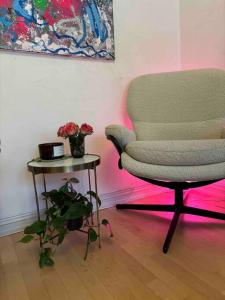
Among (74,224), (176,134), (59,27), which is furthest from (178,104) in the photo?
(74,224)

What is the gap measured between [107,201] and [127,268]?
0.73m

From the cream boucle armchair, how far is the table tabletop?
0.70 feet

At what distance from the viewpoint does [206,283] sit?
905 mm

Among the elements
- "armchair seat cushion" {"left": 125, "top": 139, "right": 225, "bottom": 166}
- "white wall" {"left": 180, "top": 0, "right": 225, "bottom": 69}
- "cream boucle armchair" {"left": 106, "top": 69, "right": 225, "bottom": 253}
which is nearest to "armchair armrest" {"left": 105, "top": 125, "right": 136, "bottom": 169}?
"cream boucle armchair" {"left": 106, "top": 69, "right": 225, "bottom": 253}

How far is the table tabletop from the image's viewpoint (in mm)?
1100

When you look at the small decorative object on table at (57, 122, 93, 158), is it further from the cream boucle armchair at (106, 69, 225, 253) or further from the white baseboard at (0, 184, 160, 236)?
the white baseboard at (0, 184, 160, 236)

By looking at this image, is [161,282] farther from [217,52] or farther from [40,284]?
[217,52]

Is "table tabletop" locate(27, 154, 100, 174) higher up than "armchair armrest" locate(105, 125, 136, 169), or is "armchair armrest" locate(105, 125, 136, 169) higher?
"armchair armrest" locate(105, 125, 136, 169)

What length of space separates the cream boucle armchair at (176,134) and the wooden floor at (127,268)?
0.10 meters

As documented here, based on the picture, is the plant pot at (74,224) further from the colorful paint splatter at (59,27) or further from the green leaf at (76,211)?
the colorful paint splatter at (59,27)

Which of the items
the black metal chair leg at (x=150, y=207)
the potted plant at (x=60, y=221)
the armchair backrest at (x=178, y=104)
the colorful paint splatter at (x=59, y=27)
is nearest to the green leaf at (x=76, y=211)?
the potted plant at (x=60, y=221)

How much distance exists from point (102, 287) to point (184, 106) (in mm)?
1179

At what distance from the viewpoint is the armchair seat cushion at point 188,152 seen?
1.07 metres

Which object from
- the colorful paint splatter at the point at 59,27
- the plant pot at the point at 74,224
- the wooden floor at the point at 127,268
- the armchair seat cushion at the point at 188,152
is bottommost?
the wooden floor at the point at 127,268
